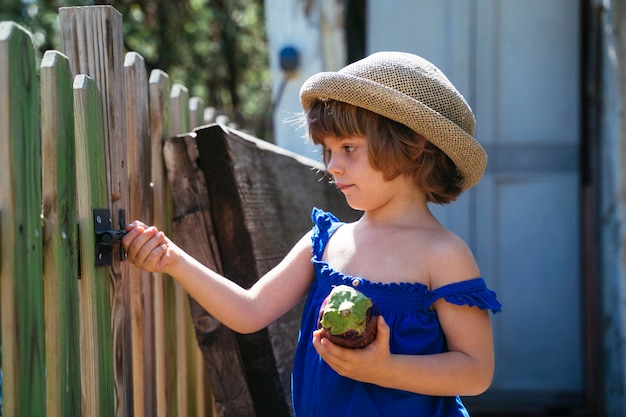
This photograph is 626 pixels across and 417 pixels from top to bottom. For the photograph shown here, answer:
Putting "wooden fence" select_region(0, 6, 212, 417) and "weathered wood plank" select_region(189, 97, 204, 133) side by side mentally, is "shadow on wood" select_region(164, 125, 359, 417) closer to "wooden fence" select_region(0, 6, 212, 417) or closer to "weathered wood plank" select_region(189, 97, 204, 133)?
"wooden fence" select_region(0, 6, 212, 417)

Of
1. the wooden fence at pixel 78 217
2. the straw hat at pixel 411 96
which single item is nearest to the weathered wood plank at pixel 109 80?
the wooden fence at pixel 78 217

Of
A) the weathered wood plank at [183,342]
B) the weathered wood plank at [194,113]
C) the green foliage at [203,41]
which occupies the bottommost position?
the weathered wood plank at [183,342]

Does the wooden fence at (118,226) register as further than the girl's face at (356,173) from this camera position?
No

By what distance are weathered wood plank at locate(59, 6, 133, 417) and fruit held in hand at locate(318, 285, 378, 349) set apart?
656mm

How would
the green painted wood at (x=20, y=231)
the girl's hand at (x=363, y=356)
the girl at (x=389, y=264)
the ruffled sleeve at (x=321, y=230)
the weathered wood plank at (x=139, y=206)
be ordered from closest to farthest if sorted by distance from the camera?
1. the green painted wood at (x=20, y=231)
2. the girl's hand at (x=363, y=356)
3. the girl at (x=389, y=264)
4. the ruffled sleeve at (x=321, y=230)
5. the weathered wood plank at (x=139, y=206)

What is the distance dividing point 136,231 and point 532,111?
3407 mm

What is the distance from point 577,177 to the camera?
16.1 ft

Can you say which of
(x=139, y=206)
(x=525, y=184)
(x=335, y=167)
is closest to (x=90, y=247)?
(x=139, y=206)

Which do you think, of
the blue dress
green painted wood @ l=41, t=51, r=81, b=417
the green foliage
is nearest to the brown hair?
the blue dress

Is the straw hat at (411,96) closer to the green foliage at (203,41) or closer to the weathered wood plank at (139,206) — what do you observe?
the weathered wood plank at (139,206)

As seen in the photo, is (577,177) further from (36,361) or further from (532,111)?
(36,361)

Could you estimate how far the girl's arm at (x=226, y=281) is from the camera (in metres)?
2.19

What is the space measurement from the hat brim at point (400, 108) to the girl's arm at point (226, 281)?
51 centimetres

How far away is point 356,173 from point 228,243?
2.55 ft
